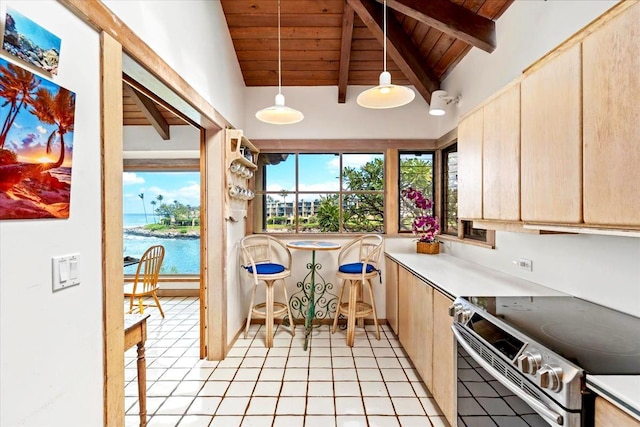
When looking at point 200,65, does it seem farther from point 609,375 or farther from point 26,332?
point 609,375

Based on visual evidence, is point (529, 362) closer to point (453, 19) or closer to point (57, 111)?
point (57, 111)

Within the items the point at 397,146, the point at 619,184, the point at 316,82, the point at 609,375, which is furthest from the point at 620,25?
the point at 316,82

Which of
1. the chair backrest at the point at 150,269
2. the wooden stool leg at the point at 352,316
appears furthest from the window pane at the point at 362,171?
the chair backrest at the point at 150,269

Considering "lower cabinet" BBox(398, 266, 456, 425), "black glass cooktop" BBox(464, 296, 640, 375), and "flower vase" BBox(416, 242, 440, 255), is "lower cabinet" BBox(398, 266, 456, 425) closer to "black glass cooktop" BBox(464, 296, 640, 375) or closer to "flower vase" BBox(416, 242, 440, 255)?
"black glass cooktop" BBox(464, 296, 640, 375)

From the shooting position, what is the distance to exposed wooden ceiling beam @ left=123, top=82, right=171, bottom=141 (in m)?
3.98

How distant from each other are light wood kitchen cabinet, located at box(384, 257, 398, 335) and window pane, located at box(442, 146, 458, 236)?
789mm

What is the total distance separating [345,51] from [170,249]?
14.0 ft

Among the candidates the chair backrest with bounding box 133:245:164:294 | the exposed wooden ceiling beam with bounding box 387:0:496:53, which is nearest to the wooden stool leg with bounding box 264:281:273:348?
the chair backrest with bounding box 133:245:164:294

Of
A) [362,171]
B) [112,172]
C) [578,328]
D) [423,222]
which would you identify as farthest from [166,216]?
[578,328]

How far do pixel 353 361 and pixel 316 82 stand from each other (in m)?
3.17

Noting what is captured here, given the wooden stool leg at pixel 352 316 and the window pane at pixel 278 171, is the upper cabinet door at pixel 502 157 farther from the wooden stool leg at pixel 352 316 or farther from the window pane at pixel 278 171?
the window pane at pixel 278 171

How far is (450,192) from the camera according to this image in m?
3.54

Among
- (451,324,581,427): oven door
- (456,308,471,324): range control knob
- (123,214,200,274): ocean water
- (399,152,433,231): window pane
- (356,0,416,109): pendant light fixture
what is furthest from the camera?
(123,214,200,274): ocean water

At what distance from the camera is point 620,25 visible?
108cm
